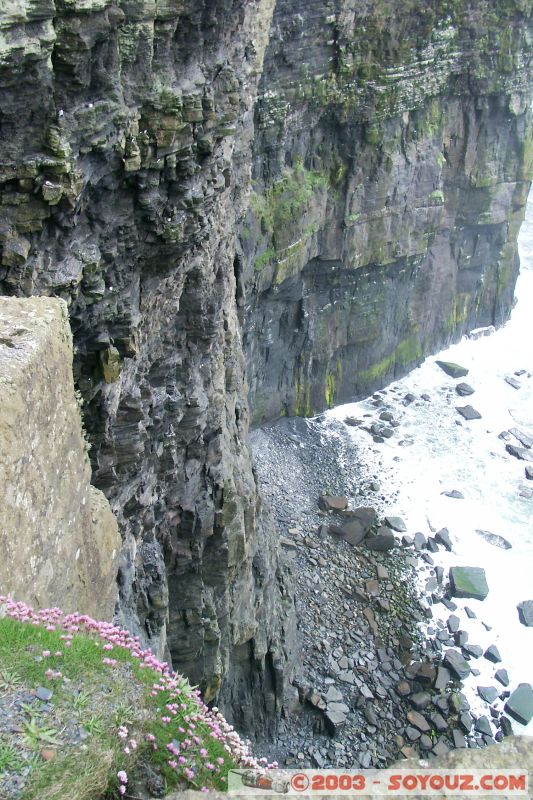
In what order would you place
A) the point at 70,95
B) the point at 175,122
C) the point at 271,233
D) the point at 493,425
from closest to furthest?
the point at 70,95 < the point at 175,122 < the point at 271,233 < the point at 493,425

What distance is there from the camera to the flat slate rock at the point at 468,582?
31781 mm

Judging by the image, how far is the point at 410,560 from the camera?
108 feet

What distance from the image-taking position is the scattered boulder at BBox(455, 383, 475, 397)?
144ft

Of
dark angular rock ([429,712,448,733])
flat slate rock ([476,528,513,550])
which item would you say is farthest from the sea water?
dark angular rock ([429,712,448,733])

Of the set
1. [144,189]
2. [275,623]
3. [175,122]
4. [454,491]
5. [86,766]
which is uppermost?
[175,122]

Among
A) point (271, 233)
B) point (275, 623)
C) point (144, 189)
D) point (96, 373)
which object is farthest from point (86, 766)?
point (271, 233)

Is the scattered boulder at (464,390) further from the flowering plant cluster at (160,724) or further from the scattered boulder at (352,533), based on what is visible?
the flowering plant cluster at (160,724)

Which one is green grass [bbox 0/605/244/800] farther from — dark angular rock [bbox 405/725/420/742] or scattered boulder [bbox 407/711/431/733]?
scattered boulder [bbox 407/711/431/733]

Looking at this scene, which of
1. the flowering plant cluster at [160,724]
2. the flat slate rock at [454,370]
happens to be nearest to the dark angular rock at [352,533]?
the flat slate rock at [454,370]

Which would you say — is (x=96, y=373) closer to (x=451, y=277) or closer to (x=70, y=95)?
(x=70, y=95)

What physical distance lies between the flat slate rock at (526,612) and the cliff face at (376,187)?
14.9 meters

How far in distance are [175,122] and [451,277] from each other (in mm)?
35499

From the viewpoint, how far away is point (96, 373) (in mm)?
13438

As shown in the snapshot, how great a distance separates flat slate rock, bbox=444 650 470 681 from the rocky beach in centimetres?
5
